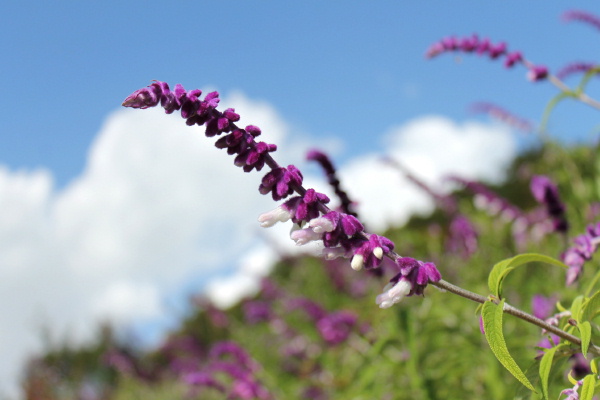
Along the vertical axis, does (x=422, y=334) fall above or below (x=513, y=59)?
below

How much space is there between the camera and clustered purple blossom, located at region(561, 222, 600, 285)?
2234 millimetres

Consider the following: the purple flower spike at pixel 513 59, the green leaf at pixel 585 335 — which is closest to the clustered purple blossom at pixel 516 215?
the purple flower spike at pixel 513 59

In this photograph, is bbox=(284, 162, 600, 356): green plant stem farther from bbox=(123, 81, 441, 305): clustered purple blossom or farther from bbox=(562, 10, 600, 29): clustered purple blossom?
bbox=(562, 10, 600, 29): clustered purple blossom

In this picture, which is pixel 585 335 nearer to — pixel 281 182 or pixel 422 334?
pixel 281 182

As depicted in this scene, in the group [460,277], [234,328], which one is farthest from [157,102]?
[234,328]

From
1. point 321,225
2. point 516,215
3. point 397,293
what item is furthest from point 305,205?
point 516,215

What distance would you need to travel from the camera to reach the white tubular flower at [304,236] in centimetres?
172

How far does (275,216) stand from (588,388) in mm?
847

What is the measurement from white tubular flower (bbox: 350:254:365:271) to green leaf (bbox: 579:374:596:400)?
1.98 feet

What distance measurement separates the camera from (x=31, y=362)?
74.7ft

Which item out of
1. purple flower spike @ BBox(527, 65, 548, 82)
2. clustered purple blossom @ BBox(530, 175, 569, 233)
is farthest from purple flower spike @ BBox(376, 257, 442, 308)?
purple flower spike @ BBox(527, 65, 548, 82)

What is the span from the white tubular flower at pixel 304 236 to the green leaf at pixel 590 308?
0.71 m

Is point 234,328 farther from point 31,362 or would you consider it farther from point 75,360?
point 75,360

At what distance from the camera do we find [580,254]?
7.47 ft
